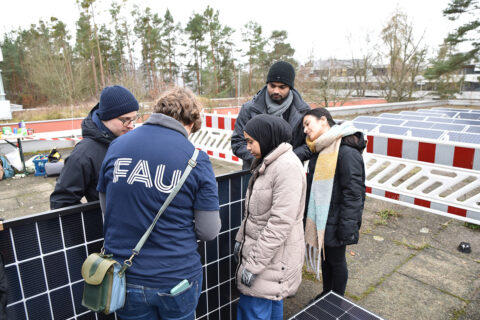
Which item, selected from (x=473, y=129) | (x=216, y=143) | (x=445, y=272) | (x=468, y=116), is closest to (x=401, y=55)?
(x=468, y=116)

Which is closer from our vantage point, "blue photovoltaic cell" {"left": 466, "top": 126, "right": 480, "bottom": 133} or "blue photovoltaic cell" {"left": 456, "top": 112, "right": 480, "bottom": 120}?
"blue photovoltaic cell" {"left": 466, "top": 126, "right": 480, "bottom": 133}

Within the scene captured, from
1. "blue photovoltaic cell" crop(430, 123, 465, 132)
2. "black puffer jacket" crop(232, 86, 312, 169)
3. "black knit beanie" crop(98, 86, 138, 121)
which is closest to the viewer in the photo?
"black knit beanie" crop(98, 86, 138, 121)

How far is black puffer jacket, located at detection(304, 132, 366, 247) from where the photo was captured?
2312 millimetres

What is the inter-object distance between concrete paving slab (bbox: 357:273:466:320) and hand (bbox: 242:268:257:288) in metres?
1.52

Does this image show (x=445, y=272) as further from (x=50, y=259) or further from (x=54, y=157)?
(x=54, y=157)

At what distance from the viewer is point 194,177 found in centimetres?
140

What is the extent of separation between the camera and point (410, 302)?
2846 millimetres

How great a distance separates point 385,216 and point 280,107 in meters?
2.85

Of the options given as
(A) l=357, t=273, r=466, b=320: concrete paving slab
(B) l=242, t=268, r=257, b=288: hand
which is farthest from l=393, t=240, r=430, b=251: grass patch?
(B) l=242, t=268, r=257, b=288: hand

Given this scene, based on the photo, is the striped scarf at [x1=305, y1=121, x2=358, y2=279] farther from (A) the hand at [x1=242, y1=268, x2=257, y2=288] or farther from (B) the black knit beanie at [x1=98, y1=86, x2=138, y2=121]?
(B) the black knit beanie at [x1=98, y1=86, x2=138, y2=121]

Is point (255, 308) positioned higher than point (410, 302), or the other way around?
point (255, 308)

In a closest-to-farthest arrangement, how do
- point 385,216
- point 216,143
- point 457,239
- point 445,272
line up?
point 445,272, point 457,239, point 385,216, point 216,143

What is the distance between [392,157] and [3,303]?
5015mm

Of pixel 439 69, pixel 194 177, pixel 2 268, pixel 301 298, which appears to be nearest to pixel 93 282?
pixel 2 268
